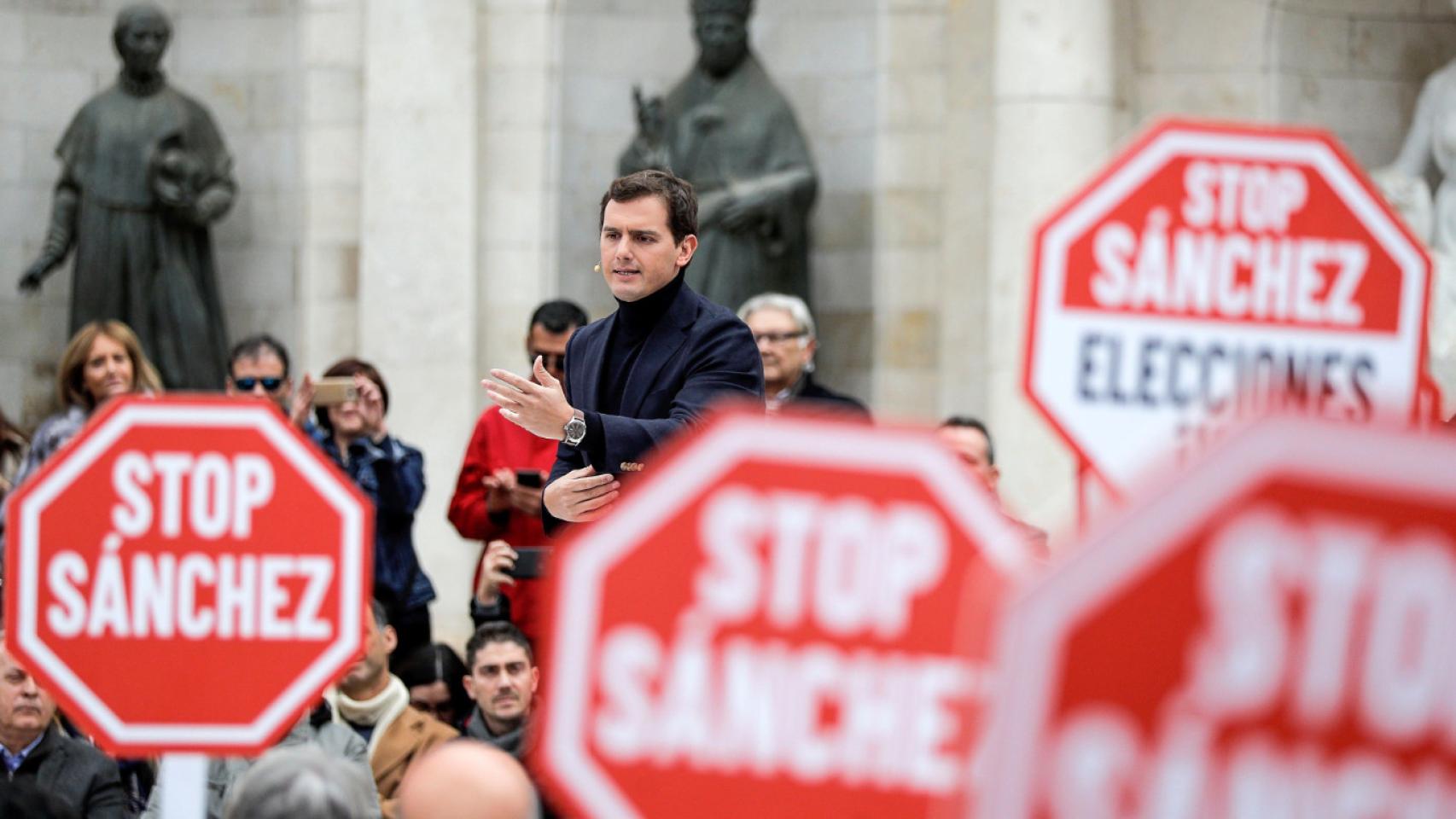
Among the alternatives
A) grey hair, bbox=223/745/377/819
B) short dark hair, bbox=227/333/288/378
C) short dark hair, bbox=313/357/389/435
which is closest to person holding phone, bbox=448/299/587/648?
short dark hair, bbox=313/357/389/435

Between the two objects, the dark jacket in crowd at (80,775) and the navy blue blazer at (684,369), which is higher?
the navy blue blazer at (684,369)

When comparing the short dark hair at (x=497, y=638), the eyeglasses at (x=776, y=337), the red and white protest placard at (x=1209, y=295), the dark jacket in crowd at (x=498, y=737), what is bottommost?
the dark jacket in crowd at (x=498, y=737)

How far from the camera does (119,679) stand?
325cm

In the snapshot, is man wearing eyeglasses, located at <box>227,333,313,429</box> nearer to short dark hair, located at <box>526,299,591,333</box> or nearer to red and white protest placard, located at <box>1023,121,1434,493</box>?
short dark hair, located at <box>526,299,591,333</box>

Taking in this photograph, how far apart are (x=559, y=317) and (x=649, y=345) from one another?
102 inches

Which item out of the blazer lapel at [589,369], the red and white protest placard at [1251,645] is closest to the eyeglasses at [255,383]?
the blazer lapel at [589,369]

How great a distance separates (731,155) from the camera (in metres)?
9.82

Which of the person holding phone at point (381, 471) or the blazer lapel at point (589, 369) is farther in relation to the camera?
the person holding phone at point (381, 471)

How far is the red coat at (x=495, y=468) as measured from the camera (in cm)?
711

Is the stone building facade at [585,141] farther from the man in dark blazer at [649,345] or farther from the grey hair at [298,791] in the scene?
the grey hair at [298,791]

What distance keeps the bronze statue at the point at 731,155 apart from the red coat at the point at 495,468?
2.61 metres

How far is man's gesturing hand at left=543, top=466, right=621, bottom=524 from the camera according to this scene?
4.46 metres

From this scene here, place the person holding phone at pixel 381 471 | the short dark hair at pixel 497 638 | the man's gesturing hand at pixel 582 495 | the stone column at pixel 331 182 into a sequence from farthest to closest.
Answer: the stone column at pixel 331 182 → the person holding phone at pixel 381 471 → the short dark hair at pixel 497 638 → the man's gesturing hand at pixel 582 495

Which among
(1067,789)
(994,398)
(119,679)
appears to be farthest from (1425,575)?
(994,398)
